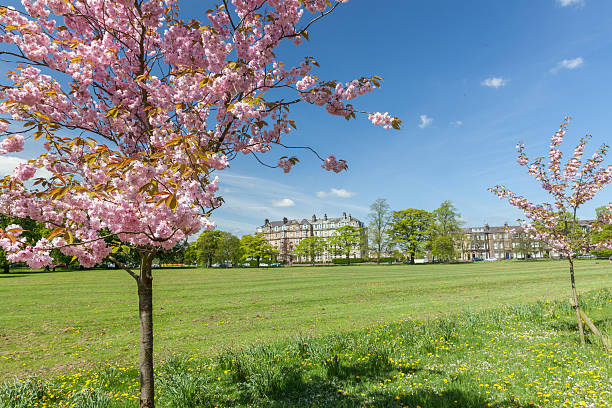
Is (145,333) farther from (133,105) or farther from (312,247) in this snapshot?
(312,247)

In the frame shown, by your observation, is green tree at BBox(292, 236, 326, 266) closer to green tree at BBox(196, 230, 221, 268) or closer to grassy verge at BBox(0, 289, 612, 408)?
green tree at BBox(196, 230, 221, 268)

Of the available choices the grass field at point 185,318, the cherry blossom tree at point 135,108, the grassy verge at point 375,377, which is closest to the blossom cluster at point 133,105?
the cherry blossom tree at point 135,108

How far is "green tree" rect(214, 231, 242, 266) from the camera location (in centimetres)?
7862

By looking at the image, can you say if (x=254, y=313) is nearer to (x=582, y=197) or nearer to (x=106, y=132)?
(x=106, y=132)

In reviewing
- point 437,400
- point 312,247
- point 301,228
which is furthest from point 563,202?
point 301,228

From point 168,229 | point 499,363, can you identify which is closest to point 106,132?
point 168,229

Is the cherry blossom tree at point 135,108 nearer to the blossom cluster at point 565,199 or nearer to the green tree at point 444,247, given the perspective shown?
the blossom cluster at point 565,199

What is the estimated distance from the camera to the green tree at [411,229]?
226ft

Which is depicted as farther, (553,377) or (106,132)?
(553,377)

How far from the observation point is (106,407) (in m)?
4.77

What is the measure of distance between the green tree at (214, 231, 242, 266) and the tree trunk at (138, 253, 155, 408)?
7673 cm

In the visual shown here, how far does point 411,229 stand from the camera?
228 feet

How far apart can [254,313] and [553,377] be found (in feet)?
34.1

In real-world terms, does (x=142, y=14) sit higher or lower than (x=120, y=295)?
higher
